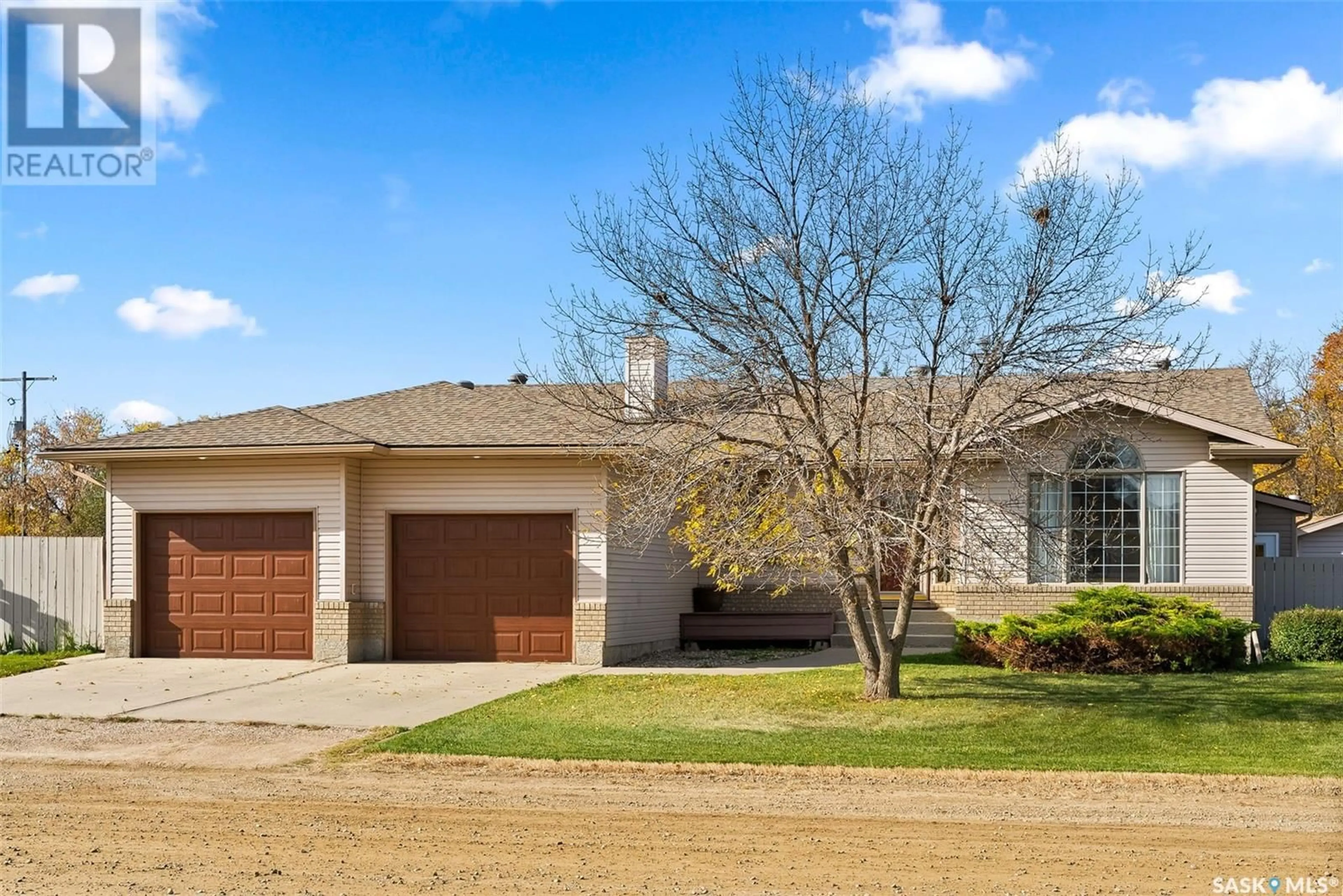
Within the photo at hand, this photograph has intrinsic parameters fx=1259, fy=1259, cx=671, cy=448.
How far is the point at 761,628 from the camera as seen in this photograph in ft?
69.9

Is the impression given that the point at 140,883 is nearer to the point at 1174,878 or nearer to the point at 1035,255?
the point at 1174,878

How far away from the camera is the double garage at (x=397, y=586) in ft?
62.9

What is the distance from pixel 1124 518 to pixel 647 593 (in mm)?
7687

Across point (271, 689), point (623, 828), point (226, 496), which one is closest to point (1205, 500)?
point (623, 828)

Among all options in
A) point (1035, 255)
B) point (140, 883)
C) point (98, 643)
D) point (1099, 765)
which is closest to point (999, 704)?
point (1099, 765)

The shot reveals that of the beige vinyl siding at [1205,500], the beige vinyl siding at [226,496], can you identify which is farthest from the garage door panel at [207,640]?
the beige vinyl siding at [1205,500]

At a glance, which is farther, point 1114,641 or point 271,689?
point 1114,641

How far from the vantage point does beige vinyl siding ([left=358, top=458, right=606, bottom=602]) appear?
18938 millimetres

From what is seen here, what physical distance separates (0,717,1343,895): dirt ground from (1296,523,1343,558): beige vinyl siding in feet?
65.1

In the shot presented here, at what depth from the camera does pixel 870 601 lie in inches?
547

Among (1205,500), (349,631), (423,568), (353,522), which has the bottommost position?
(349,631)

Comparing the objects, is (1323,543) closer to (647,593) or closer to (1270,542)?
(1270,542)

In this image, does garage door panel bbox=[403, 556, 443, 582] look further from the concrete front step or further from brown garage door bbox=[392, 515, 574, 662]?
the concrete front step

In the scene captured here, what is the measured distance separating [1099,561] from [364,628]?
455 inches
